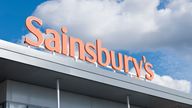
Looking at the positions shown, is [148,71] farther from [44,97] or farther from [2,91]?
[2,91]

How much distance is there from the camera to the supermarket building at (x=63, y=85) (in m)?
19.8

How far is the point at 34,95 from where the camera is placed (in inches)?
898

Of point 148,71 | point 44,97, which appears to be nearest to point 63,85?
point 44,97

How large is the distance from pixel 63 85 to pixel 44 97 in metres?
1.13

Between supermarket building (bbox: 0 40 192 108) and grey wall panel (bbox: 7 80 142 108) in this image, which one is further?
grey wall panel (bbox: 7 80 142 108)

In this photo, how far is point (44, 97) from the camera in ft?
76.4

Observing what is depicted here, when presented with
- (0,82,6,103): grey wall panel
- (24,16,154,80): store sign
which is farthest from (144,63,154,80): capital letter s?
(0,82,6,103): grey wall panel

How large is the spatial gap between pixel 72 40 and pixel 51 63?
10.9 ft

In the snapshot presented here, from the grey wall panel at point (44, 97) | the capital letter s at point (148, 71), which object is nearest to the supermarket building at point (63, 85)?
the grey wall panel at point (44, 97)

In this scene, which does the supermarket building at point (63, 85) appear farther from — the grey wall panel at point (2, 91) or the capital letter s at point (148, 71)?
the capital letter s at point (148, 71)

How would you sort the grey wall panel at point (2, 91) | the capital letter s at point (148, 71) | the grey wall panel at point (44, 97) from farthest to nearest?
the capital letter s at point (148, 71)
the grey wall panel at point (44, 97)
the grey wall panel at point (2, 91)

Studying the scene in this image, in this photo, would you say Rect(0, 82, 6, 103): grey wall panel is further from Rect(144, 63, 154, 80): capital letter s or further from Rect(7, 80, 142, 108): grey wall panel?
Rect(144, 63, 154, 80): capital letter s

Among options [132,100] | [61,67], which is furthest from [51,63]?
[132,100]

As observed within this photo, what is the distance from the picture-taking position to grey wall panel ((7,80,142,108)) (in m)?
22.0
